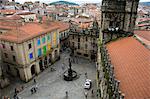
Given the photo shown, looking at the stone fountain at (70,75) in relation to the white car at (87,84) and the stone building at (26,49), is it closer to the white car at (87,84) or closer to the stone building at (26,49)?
the white car at (87,84)

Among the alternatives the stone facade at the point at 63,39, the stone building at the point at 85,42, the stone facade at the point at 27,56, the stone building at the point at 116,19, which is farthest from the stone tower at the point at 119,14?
the stone facade at the point at 63,39

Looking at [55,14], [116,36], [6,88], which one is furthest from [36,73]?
[55,14]

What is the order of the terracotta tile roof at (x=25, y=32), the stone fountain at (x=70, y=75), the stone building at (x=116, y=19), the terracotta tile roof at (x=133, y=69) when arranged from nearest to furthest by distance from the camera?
the terracotta tile roof at (x=133, y=69) < the stone building at (x=116, y=19) < the terracotta tile roof at (x=25, y=32) < the stone fountain at (x=70, y=75)

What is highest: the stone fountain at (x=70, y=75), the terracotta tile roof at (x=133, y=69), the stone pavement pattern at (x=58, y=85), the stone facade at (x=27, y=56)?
the terracotta tile roof at (x=133, y=69)

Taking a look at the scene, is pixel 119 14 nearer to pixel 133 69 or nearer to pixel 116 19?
pixel 116 19

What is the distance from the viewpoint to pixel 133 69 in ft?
61.4

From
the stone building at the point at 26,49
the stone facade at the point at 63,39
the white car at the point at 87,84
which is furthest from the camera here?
the stone facade at the point at 63,39

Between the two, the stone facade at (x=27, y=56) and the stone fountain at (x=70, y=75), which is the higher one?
the stone facade at (x=27, y=56)

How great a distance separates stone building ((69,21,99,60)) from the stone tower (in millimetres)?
17656

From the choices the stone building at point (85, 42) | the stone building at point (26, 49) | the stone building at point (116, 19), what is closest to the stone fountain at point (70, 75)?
the stone building at point (26, 49)

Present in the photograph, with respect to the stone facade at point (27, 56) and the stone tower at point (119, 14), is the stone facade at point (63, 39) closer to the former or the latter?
the stone facade at point (27, 56)

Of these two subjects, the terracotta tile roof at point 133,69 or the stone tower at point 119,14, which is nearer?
the terracotta tile roof at point 133,69

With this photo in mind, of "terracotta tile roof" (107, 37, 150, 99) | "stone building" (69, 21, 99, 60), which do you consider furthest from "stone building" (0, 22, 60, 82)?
"terracotta tile roof" (107, 37, 150, 99)

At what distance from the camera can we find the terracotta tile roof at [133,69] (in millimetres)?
14797
